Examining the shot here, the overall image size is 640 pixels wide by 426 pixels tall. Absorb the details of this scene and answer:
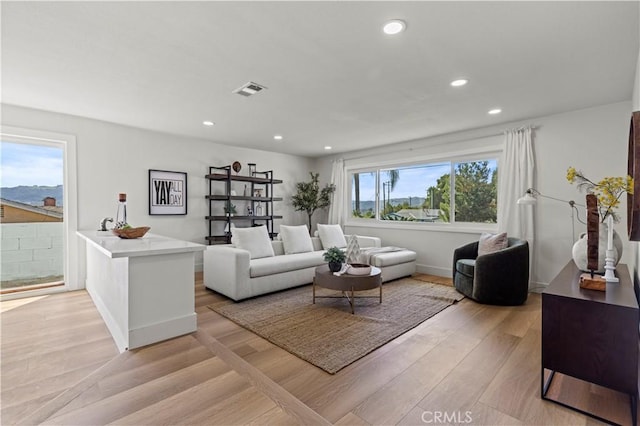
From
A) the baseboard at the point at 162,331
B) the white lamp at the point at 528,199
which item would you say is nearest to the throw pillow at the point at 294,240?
the baseboard at the point at 162,331

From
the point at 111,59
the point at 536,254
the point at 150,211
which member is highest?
the point at 111,59

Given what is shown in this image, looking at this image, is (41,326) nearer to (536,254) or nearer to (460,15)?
(460,15)

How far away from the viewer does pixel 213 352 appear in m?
2.42

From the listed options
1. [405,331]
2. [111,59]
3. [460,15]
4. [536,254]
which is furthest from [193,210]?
[536,254]

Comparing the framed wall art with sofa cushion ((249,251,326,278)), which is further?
the framed wall art

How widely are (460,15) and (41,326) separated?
14.5 feet

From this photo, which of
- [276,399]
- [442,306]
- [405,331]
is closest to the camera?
[276,399]

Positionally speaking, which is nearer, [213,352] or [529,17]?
[529,17]

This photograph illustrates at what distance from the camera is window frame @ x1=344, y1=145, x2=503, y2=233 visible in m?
4.79

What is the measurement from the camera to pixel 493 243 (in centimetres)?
397

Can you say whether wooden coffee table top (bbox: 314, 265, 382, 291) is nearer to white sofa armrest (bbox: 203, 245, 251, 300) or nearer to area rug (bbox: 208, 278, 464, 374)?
area rug (bbox: 208, 278, 464, 374)

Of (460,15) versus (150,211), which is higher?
(460,15)

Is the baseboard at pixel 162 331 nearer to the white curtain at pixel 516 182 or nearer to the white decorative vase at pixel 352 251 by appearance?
the white decorative vase at pixel 352 251

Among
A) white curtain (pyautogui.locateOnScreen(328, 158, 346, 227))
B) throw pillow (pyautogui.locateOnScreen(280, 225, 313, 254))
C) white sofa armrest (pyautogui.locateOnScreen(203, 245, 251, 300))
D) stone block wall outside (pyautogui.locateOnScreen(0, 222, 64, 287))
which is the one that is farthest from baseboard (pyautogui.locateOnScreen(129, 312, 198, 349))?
white curtain (pyautogui.locateOnScreen(328, 158, 346, 227))
